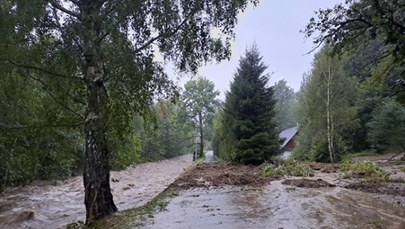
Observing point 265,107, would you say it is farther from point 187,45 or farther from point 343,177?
point 187,45

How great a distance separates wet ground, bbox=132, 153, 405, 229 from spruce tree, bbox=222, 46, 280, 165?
22.2ft

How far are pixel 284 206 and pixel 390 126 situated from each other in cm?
1801

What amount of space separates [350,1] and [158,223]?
7698 mm

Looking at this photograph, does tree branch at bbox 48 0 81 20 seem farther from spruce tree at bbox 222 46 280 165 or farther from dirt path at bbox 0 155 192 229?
spruce tree at bbox 222 46 280 165

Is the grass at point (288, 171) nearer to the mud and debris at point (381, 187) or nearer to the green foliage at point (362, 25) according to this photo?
the mud and debris at point (381, 187)

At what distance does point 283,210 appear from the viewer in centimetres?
686

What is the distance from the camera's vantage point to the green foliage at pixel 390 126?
21266 mm

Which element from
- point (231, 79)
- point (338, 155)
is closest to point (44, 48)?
point (231, 79)

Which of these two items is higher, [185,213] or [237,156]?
[237,156]

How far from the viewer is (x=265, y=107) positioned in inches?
724

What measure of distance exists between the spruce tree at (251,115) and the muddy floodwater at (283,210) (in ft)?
26.6

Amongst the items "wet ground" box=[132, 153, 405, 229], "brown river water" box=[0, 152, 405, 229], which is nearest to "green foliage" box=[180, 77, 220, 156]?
"brown river water" box=[0, 152, 405, 229]

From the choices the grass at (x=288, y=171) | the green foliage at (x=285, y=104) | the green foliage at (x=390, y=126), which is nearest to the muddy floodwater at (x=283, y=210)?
the grass at (x=288, y=171)

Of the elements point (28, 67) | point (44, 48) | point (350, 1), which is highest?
point (350, 1)
